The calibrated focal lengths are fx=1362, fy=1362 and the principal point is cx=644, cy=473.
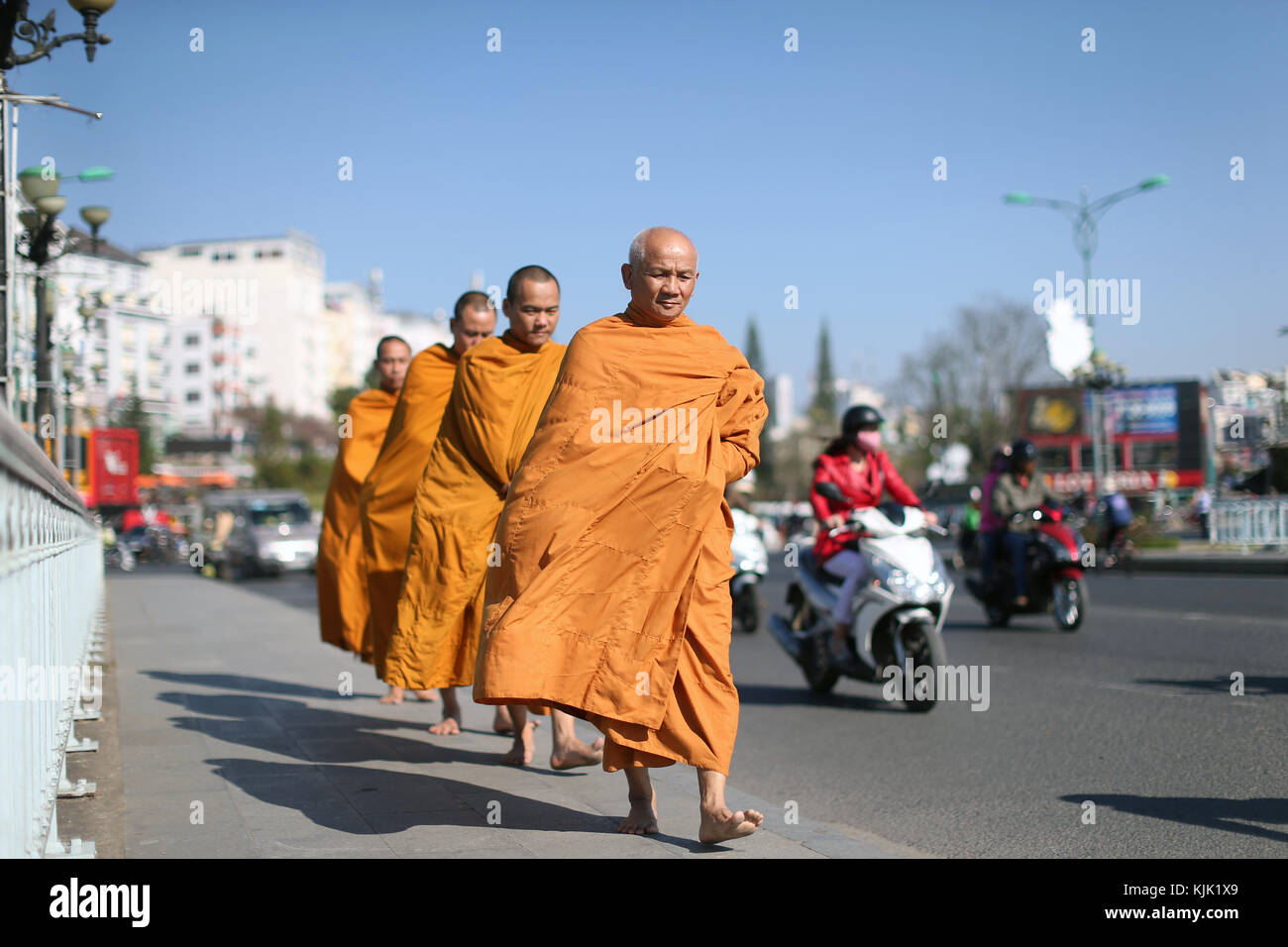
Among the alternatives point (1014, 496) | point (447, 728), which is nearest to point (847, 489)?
point (447, 728)

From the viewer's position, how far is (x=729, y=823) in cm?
421

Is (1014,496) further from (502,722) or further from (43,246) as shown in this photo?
(43,246)

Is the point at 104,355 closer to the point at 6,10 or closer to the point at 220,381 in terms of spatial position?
the point at 220,381

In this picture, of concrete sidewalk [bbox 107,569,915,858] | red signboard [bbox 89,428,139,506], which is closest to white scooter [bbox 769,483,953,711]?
concrete sidewalk [bbox 107,569,915,858]

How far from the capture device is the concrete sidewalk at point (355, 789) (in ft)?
14.1

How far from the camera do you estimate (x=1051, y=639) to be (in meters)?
11.9

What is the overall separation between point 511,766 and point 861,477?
350 cm

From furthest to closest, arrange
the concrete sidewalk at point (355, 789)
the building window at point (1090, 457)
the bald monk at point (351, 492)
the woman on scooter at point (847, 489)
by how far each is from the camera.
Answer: the building window at point (1090, 457) → the woman on scooter at point (847, 489) → the bald monk at point (351, 492) → the concrete sidewalk at point (355, 789)

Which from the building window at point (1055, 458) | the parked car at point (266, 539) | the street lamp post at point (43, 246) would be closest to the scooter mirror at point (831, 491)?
the street lamp post at point (43, 246)

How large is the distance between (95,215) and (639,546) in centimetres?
1498

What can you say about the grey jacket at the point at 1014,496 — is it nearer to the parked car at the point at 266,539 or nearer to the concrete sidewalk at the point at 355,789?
the concrete sidewalk at the point at 355,789

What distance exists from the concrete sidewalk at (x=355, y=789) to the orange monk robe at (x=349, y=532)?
500 millimetres

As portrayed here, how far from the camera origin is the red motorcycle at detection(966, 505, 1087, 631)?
1231 centimetres
